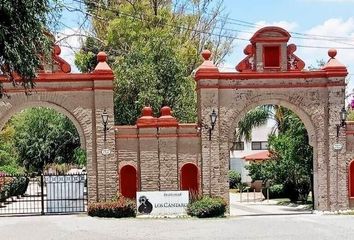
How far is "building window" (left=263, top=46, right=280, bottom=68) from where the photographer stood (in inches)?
1040

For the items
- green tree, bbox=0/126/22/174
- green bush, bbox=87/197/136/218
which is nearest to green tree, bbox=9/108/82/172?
green tree, bbox=0/126/22/174

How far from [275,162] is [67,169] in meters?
22.6

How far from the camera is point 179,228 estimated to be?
2170cm

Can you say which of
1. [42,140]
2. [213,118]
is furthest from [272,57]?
[42,140]

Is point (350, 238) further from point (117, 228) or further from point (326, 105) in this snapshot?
point (326, 105)

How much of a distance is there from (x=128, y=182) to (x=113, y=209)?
6.08 ft

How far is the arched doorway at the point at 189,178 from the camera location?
26.4 meters

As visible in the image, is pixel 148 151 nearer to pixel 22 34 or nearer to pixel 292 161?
pixel 292 161

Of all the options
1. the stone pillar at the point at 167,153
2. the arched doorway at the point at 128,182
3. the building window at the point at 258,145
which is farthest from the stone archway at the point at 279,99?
the building window at the point at 258,145

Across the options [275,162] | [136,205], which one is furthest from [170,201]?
[275,162]

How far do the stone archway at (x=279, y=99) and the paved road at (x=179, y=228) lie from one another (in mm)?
1777

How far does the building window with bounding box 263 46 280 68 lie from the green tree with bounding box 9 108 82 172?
83.9 ft

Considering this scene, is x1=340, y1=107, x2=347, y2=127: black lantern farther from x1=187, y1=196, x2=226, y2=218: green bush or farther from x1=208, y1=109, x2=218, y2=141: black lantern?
x1=187, y1=196, x2=226, y2=218: green bush

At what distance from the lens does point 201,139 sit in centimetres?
2598
